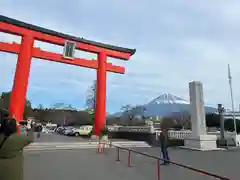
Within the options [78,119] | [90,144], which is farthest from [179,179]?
[78,119]

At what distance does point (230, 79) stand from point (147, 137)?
908 cm

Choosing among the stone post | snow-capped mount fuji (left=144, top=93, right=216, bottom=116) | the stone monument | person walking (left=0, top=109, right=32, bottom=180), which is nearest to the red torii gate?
the stone monument

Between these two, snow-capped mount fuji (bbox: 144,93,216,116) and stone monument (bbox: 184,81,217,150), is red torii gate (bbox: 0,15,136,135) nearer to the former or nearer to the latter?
stone monument (bbox: 184,81,217,150)

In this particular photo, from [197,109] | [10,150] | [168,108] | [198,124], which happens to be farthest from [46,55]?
[168,108]

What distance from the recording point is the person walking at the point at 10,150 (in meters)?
3.74

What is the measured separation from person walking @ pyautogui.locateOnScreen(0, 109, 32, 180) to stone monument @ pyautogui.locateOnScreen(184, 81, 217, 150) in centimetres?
1454

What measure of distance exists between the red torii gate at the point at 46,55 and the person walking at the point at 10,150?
55.0 ft

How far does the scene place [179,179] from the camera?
759cm

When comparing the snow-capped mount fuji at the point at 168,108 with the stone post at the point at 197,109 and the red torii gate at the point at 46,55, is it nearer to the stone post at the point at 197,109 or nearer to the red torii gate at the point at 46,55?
the red torii gate at the point at 46,55

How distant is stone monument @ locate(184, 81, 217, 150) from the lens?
55.2 feet

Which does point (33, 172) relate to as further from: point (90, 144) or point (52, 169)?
point (90, 144)

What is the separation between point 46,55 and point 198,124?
531 inches

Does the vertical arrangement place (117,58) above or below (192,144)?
above

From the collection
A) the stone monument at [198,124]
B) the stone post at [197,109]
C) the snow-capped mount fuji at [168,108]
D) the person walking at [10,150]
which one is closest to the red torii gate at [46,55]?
the stone monument at [198,124]
